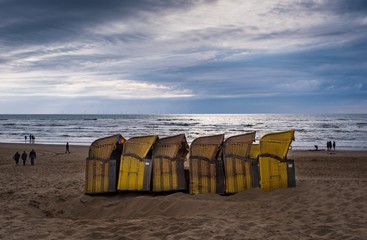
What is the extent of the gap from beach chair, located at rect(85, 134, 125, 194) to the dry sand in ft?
1.15

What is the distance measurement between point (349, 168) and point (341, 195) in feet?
50.5

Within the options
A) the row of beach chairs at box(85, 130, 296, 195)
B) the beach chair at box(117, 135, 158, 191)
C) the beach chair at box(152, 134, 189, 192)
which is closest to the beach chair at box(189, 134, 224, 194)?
the row of beach chairs at box(85, 130, 296, 195)

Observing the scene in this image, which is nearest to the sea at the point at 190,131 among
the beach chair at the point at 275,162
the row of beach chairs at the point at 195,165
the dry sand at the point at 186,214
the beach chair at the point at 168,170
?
the beach chair at the point at 275,162

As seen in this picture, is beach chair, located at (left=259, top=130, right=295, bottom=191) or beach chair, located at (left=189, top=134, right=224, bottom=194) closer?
beach chair, located at (left=259, top=130, right=295, bottom=191)

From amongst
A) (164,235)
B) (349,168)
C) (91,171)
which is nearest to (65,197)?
(91,171)

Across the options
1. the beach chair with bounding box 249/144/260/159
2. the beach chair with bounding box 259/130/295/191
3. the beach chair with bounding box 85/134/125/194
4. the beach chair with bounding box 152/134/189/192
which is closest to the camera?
the beach chair with bounding box 259/130/295/191

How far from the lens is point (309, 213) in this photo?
8930 mm

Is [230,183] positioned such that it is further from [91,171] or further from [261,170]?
[91,171]

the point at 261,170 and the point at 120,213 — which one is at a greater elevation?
the point at 261,170

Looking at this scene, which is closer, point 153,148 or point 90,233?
point 90,233

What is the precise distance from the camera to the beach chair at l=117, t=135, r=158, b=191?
12.0 meters

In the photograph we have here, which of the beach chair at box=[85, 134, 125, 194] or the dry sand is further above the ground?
the beach chair at box=[85, 134, 125, 194]

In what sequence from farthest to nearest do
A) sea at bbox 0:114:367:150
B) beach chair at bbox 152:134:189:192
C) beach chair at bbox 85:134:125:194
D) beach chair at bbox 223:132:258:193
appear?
1. sea at bbox 0:114:367:150
2. beach chair at bbox 85:134:125:194
3. beach chair at bbox 152:134:189:192
4. beach chair at bbox 223:132:258:193

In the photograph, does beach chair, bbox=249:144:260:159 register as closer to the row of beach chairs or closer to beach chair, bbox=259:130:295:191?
the row of beach chairs
